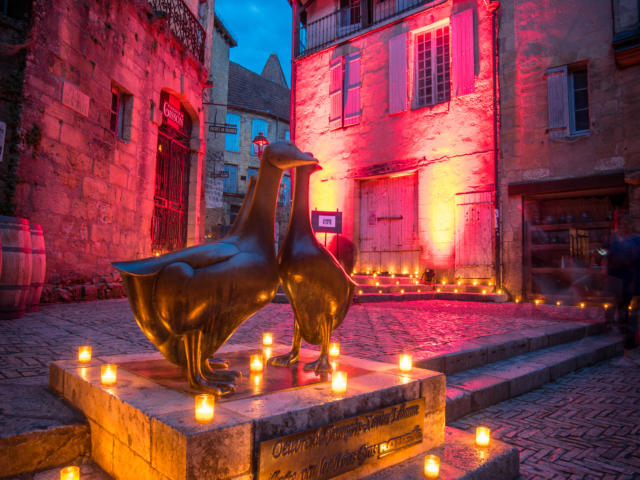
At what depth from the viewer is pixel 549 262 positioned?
1048 centimetres

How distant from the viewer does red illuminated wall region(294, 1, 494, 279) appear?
36.2 feet

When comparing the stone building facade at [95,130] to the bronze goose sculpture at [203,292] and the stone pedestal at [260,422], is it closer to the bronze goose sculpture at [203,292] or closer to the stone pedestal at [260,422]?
the stone pedestal at [260,422]

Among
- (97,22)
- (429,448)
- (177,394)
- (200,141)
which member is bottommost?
(429,448)

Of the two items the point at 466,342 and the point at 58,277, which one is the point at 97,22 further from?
the point at 466,342

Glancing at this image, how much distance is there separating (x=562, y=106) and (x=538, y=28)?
2178 mm

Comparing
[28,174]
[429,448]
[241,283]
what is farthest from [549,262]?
[28,174]

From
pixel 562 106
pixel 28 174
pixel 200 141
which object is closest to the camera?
pixel 28 174

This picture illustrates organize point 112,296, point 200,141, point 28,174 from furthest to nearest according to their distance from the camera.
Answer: point 200,141, point 112,296, point 28,174

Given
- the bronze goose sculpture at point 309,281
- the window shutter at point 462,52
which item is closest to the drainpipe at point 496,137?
the window shutter at point 462,52

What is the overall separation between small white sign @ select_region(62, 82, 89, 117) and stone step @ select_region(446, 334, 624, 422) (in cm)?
736

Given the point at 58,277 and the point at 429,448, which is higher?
the point at 58,277

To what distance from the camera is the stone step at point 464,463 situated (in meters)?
1.86

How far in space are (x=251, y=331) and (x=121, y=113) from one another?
6.42m

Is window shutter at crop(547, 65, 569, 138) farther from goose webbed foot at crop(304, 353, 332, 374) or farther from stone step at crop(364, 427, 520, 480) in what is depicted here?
goose webbed foot at crop(304, 353, 332, 374)
